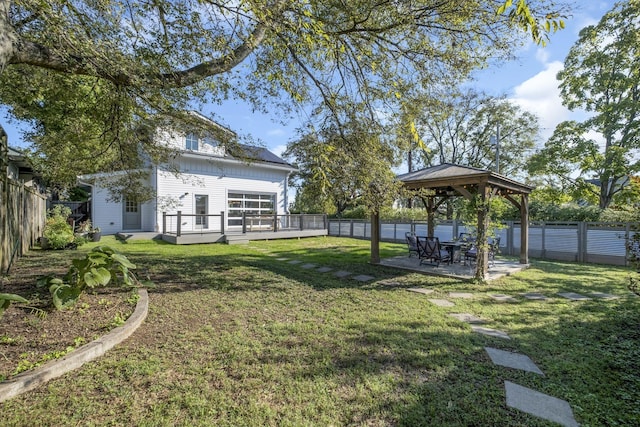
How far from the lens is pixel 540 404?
7.98ft

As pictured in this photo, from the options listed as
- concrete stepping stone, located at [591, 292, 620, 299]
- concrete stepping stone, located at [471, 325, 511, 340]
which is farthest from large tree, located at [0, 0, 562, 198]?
concrete stepping stone, located at [591, 292, 620, 299]

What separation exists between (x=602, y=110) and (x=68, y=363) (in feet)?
72.3

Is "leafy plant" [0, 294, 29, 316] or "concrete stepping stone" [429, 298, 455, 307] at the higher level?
"leafy plant" [0, 294, 29, 316]

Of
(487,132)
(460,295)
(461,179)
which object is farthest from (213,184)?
(487,132)

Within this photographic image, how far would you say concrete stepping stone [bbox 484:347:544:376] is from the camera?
9.92ft

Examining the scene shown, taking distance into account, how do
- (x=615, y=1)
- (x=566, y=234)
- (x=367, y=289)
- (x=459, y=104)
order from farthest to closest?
(x=459, y=104)
(x=615, y=1)
(x=566, y=234)
(x=367, y=289)

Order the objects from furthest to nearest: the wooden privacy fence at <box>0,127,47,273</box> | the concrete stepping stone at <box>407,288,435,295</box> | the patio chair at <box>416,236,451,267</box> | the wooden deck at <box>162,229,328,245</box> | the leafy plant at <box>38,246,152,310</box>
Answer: the wooden deck at <box>162,229,328,245</box> < the patio chair at <box>416,236,451,267</box> < the concrete stepping stone at <box>407,288,435,295</box> < the wooden privacy fence at <box>0,127,47,273</box> < the leafy plant at <box>38,246,152,310</box>

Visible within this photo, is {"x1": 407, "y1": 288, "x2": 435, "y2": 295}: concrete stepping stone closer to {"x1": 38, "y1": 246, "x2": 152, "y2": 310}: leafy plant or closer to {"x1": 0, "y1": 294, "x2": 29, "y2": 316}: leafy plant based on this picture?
{"x1": 38, "y1": 246, "x2": 152, "y2": 310}: leafy plant

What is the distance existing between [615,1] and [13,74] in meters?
22.3

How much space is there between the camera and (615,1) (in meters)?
13.6

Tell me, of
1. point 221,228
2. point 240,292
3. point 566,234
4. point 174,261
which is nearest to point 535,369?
point 240,292

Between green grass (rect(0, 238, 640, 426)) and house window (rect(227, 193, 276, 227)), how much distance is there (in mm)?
10988

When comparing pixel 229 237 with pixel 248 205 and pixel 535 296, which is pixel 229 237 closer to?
pixel 248 205

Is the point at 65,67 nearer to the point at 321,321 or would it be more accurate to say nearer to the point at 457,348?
the point at 321,321
